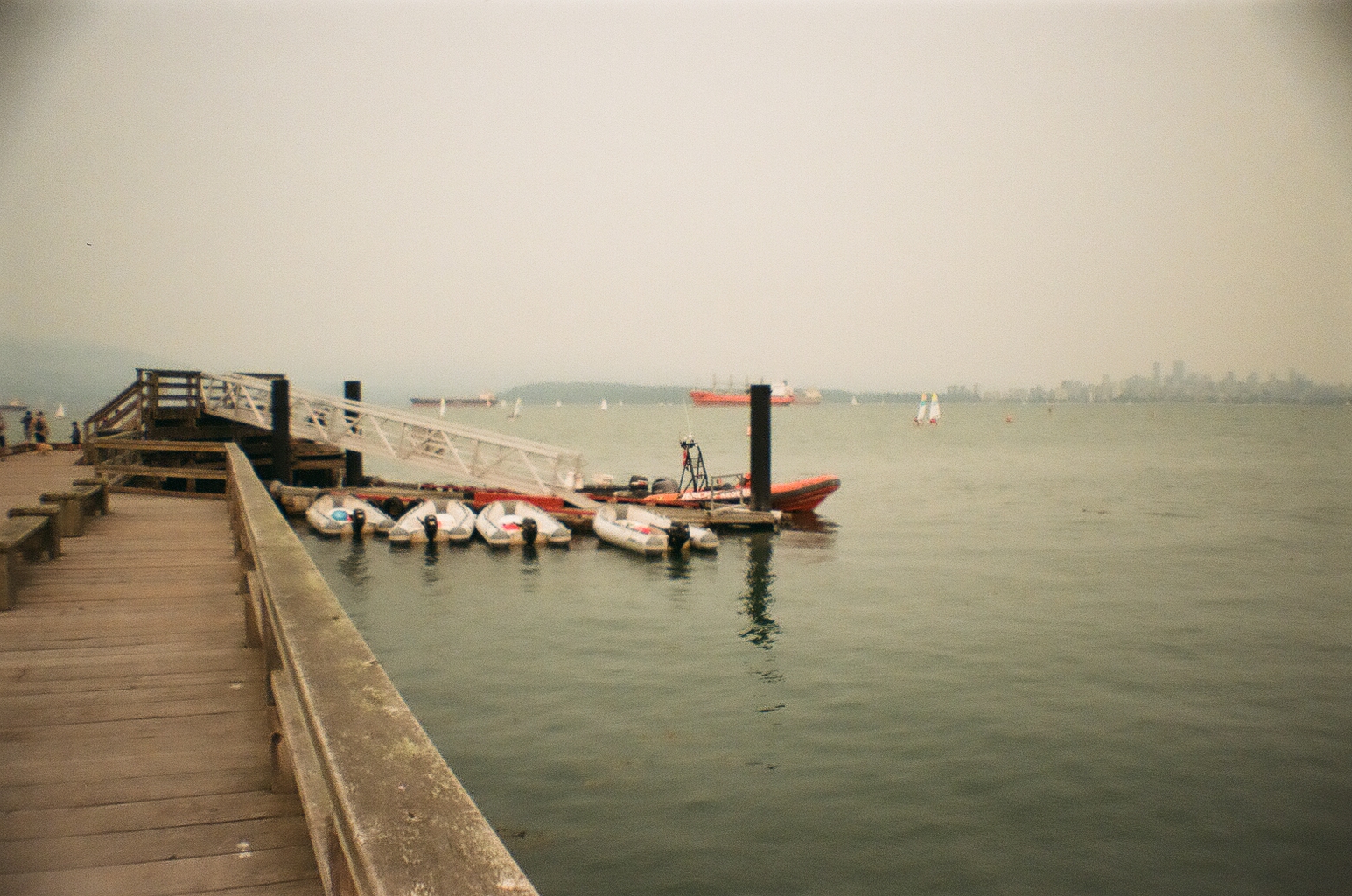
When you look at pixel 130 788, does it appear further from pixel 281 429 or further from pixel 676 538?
pixel 281 429

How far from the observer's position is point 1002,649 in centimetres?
1377

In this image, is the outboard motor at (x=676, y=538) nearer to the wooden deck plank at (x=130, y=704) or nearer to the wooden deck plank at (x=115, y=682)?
the wooden deck plank at (x=115, y=682)

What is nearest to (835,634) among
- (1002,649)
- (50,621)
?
(1002,649)

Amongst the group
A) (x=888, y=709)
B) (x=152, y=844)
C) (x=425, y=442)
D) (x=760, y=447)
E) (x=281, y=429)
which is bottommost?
(x=888, y=709)

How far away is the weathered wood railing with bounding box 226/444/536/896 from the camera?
1.47m

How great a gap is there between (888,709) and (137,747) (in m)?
8.87

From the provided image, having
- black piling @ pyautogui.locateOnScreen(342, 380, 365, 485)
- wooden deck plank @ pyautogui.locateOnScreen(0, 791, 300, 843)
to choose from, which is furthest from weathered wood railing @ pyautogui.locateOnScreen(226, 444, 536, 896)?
black piling @ pyautogui.locateOnScreen(342, 380, 365, 485)

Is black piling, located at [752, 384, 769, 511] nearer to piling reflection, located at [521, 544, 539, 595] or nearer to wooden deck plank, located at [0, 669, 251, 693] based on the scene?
piling reflection, located at [521, 544, 539, 595]

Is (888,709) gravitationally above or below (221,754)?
below

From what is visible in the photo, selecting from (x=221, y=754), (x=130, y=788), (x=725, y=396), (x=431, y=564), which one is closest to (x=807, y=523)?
(x=431, y=564)

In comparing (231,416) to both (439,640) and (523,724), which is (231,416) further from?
(523,724)

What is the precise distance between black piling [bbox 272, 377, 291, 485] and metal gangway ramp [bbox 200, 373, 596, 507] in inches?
25.8

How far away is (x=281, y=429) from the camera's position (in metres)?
24.0

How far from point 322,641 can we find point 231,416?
84.3ft
